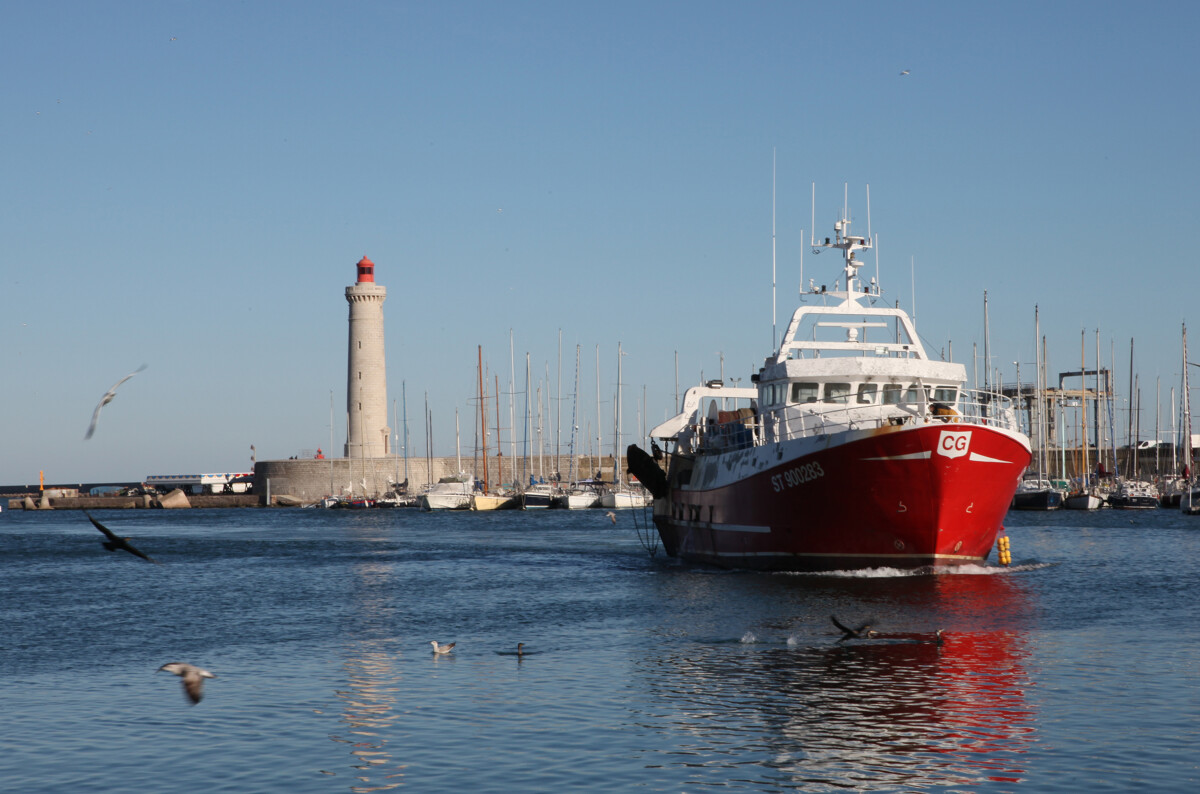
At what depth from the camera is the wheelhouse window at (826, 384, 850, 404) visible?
120ft

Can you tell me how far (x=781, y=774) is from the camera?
15.0 m

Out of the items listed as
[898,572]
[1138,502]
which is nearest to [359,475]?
[1138,502]

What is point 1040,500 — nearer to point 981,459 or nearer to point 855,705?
point 981,459

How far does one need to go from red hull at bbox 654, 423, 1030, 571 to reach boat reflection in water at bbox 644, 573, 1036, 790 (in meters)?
5.67

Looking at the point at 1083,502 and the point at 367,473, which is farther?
the point at 367,473

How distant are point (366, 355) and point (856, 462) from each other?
99.4 m

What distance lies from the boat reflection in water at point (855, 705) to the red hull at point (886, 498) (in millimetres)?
5674

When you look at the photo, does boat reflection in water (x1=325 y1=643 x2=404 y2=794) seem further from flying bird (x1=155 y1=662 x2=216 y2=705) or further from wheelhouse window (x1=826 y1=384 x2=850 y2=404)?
wheelhouse window (x1=826 y1=384 x2=850 y2=404)

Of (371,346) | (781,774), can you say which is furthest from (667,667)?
(371,346)

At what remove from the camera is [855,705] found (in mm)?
18594

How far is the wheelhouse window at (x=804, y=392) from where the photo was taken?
3728cm

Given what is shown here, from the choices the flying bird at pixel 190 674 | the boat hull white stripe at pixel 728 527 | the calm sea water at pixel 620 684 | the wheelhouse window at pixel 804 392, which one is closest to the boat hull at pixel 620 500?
the boat hull white stripe at pixel 728 527

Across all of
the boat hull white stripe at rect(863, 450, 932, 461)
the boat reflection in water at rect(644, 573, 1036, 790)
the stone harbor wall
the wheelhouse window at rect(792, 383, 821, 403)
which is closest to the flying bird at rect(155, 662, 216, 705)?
the boat reflection in water at rect(644, 573, 1036, 790)

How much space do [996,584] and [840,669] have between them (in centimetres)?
1538
